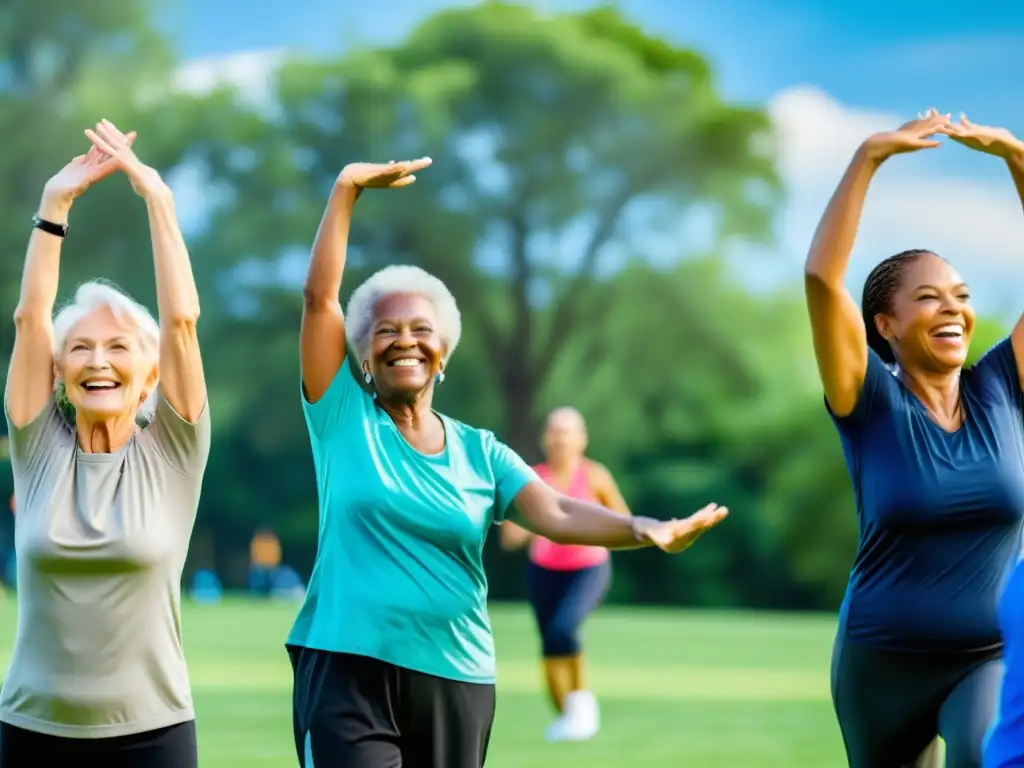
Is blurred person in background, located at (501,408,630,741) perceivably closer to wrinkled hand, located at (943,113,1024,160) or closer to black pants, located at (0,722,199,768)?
wrinkled hand, located at (943,113,1024,160)

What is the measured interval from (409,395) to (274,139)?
112 feet

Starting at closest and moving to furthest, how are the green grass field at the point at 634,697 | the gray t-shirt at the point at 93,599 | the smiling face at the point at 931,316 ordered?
1. the gray t-shirt at the point at 93,599
2. the smiling face at the point at 931,316
3. the green grass field at the point at 634,697

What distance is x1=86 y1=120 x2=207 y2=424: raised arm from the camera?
465 cm

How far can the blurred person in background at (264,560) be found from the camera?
38344 mm

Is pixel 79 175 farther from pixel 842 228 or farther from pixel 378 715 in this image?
pixel 842 228

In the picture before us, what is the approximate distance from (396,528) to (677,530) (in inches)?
29.8

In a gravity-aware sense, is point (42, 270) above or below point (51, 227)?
below

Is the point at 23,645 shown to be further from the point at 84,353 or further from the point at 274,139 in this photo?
the point at 274,139

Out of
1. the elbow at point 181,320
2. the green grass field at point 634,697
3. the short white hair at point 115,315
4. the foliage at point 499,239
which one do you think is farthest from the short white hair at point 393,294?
the foliage at point 499,239

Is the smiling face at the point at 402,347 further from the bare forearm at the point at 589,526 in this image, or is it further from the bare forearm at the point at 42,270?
the bare forearm at the point at 42,270

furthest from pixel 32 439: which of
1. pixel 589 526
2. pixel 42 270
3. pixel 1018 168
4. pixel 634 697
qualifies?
pixel 634 697

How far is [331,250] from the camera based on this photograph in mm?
4770

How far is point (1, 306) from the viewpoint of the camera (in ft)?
123

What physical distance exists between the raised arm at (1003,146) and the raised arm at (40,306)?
231 centimetres
